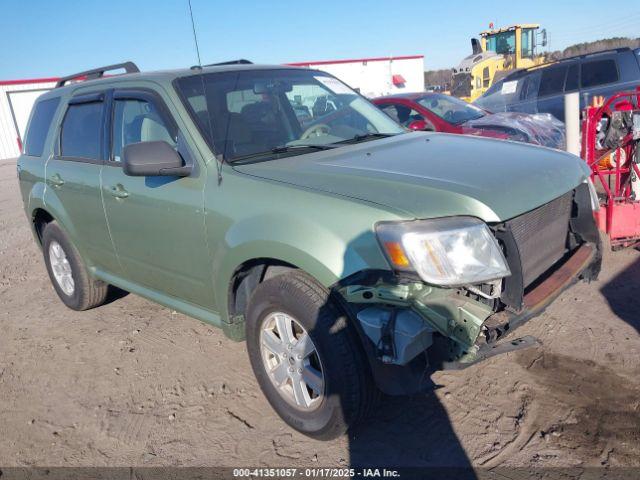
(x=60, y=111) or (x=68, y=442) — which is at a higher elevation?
(x=60, y=111)

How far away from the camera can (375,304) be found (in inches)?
93.1

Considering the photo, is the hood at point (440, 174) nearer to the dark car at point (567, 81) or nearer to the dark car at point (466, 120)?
the dark car at point (466, 120)

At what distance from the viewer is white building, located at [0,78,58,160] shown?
28359mm

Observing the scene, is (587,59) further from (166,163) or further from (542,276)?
(166,163)

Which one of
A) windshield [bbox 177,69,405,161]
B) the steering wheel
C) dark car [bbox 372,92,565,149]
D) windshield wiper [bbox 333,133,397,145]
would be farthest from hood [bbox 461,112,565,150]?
the steering wheel

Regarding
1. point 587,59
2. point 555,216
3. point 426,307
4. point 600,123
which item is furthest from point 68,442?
point 587,59

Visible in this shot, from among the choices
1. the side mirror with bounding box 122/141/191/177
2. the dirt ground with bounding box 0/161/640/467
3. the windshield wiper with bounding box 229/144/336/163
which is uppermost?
the side mirror with bounding box 122/141/191/177

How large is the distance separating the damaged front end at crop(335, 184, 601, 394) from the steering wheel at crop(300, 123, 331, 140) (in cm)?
149

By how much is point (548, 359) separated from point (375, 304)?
1.70 metres

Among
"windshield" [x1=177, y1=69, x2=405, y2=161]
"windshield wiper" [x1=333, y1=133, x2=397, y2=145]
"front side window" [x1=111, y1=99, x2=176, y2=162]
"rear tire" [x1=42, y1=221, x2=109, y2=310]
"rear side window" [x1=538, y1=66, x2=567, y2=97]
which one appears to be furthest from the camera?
"rear side window" [x1=538, y1=66, x2=567, y2=97]

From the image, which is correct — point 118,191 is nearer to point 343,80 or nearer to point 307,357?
point 307,357

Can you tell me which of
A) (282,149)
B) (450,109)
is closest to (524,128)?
(450,109)

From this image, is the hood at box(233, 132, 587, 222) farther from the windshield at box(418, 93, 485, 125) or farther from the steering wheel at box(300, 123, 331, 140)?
the windshield at box(418, 93, 485, 125)

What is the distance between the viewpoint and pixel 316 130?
369cm
